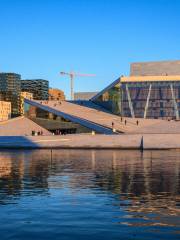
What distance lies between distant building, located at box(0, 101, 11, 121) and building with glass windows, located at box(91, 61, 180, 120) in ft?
368

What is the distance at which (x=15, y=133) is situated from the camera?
67.1m

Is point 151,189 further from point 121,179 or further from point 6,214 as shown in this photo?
point 6,214

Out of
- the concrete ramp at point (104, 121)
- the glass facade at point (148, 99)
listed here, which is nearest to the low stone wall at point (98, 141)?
the concrete ramp at point (104, 121)

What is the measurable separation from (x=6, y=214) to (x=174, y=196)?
641cm

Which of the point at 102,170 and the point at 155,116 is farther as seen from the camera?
the point at 155,116

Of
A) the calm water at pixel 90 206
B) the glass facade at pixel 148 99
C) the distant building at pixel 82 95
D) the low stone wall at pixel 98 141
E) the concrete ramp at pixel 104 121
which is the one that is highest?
the distant building at pixel 82 95

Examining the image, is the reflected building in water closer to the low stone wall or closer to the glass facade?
the low stone wall

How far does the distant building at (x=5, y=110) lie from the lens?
592 feet

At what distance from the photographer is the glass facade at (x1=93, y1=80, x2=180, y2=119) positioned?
223 feet

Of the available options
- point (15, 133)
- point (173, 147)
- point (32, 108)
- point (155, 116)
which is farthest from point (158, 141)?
point (32, 108)

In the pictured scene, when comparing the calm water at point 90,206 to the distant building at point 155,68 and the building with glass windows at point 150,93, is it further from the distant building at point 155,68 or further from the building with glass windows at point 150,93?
the distant building at point 155,68

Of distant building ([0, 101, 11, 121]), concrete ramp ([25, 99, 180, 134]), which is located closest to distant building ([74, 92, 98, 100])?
concrete ramp ([25, 99, 180, 134])

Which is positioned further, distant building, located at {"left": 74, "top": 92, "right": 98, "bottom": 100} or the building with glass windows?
distant building, located at {"left": 74, "top": 92, "right": 98, "bottom": 100}

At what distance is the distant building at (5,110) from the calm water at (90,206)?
158 metres
